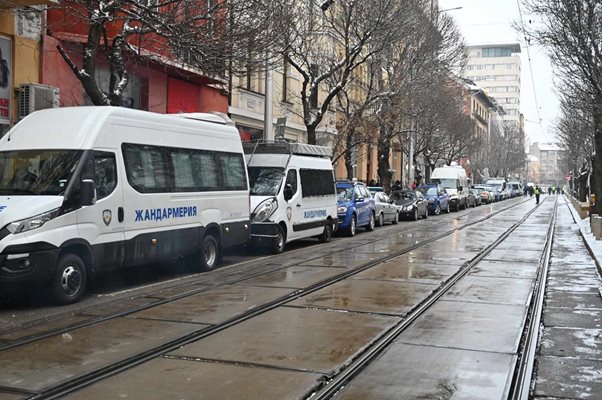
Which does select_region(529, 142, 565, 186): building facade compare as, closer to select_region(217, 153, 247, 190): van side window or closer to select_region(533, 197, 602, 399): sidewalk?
select_region(533, 197, 602, 399): sidewalk

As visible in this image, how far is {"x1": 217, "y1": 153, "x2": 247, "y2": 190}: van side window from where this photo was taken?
13.2 m

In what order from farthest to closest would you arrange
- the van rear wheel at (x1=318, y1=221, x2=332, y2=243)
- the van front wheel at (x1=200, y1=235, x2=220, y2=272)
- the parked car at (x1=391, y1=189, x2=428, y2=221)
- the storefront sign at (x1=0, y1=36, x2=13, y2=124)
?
the parked car at (x1=391, y1=189, x2=428, y2=221) → the van rear wheel at (x1=318, y1=221, x2=332, y2=243) → the storefront sign at (x1=0, y1=36, x2=13, y2=124) → the van front wheel at (x1=200, y1=235, x2=220, y2=272)

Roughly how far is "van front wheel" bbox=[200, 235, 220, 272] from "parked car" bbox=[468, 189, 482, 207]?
3841 cm

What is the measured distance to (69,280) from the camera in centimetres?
902

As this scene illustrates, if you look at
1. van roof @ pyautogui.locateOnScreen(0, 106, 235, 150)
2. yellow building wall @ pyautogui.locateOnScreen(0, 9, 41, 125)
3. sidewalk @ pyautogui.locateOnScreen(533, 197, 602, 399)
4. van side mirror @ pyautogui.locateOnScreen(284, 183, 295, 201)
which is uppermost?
yellow building wall @ pyautogui.locateOnScreen(0, 9, 41, 125)

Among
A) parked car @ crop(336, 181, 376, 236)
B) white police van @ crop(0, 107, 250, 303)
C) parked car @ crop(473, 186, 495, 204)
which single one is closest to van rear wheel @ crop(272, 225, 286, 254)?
white police van @ crop(0, 107, 250, 303)

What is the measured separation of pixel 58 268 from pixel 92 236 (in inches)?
31.3

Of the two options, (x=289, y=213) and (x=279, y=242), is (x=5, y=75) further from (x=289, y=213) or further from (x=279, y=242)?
(x=279, y=242)

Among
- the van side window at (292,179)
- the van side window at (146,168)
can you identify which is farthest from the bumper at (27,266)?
the van side window at (292,179)

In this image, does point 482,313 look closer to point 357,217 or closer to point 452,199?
point 357,217

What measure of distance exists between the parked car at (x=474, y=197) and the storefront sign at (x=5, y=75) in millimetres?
38585

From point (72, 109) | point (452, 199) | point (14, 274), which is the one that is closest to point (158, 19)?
point (72, 109)

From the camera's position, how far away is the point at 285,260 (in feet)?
47.2

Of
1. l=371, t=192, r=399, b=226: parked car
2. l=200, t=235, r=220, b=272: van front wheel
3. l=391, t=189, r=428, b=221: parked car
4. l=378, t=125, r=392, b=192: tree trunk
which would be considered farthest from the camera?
l=378, t=125, r=392, b=192: tree trunk
